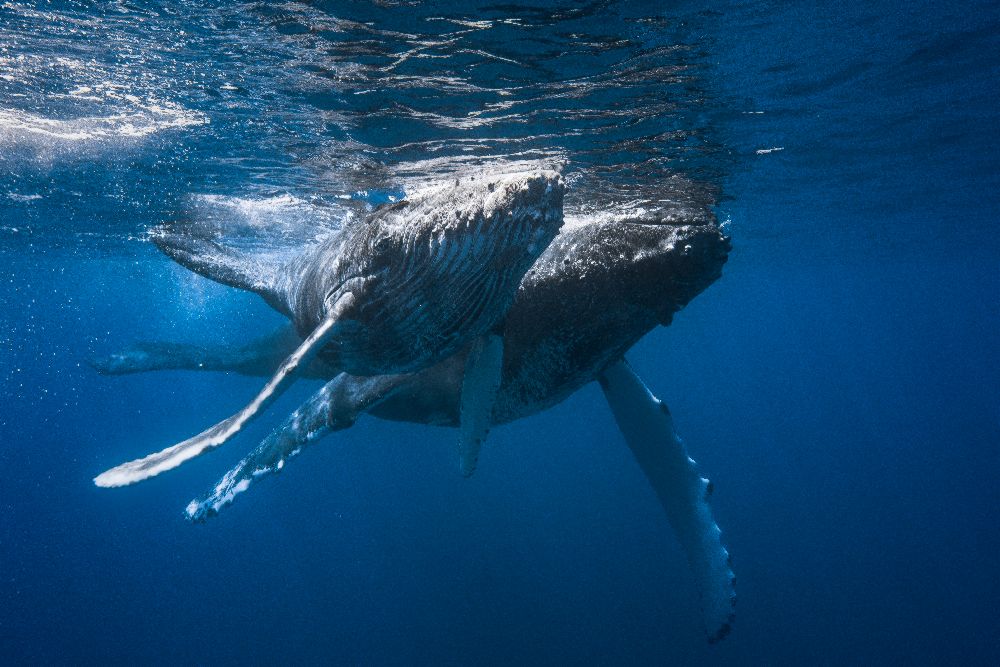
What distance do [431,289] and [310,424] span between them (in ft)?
7.52

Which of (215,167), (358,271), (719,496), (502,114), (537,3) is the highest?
(537,3)

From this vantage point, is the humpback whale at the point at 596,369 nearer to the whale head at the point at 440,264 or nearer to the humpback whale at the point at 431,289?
the humpback whale at the point at 431,289

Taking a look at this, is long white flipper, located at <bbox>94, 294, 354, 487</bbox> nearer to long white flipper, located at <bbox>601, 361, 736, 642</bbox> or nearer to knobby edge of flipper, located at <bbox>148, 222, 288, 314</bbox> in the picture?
long white flipper, located at <bbox>601, 361, 736, 642</bbox>

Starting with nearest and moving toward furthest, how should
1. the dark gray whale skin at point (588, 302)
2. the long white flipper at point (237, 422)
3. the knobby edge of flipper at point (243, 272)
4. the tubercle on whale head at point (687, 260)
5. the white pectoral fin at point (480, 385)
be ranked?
the long white flipper at point (237, 422) → the tubercle on whale head at point (687, 260) → the dark gray whale skin at point (588, 302) → the white pectoral fin at point (480, 385) → the knobby edge of flipper at point (243, 272)

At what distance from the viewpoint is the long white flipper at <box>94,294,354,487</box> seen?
151 inches

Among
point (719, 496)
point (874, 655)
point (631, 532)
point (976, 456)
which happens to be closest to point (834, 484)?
point (719, 496)

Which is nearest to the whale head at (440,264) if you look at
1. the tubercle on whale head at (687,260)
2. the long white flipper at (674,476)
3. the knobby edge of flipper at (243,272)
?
the tubercle on whale head at (687,260)

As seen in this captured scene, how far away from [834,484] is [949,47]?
55.3 metres

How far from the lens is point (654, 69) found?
8.59m

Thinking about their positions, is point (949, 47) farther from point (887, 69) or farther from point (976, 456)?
point (976, 456)

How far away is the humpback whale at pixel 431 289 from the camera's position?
3.44 meters

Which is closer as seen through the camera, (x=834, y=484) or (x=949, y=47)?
(x=949, y=47)

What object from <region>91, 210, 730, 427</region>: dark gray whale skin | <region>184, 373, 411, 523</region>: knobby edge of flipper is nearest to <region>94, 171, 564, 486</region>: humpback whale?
<region>184, 373, 411, 523</region>: knobby edge of flipper

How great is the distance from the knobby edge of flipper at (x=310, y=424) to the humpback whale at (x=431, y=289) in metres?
0.34
